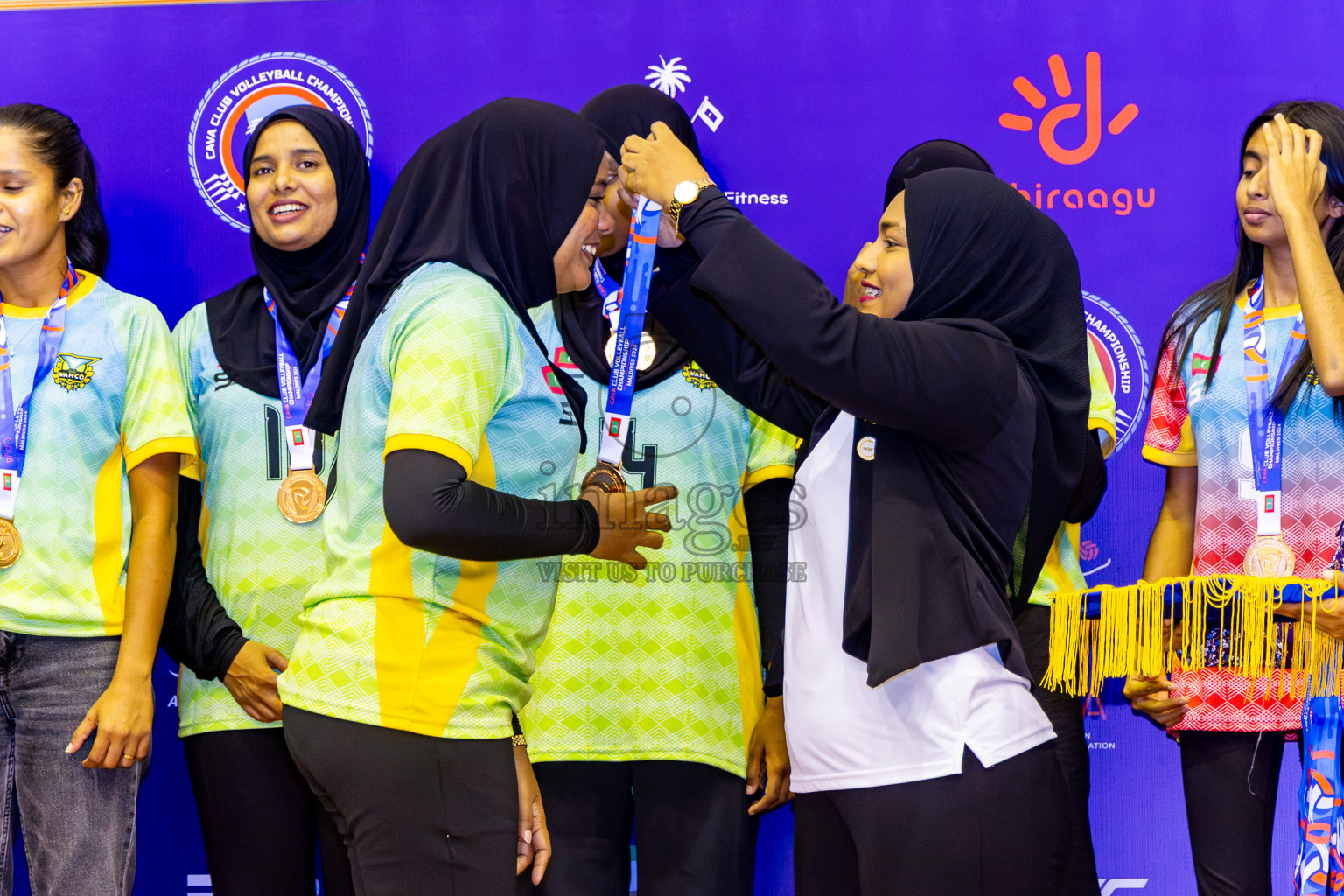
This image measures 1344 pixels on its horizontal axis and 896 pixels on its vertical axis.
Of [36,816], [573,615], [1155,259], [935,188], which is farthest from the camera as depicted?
[1155,259]

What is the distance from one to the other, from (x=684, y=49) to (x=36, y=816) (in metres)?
2.24

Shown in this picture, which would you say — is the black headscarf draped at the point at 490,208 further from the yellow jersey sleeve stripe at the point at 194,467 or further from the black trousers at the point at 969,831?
the yellow jersey sleeve stripe at the point at 194,467

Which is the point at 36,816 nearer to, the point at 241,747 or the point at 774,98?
the point at 241,747

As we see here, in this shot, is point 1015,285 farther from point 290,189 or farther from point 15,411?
point 15,411

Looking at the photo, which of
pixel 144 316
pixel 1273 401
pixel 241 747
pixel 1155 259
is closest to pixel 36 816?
pixel 241 747

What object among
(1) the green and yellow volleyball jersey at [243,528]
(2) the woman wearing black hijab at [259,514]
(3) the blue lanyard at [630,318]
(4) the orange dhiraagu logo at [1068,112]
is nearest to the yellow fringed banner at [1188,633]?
(3) the blue lanyard at [630,318]

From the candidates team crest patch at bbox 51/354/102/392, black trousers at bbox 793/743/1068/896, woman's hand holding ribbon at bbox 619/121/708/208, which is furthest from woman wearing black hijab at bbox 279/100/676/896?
team crest patch at bbox 51/354/102/392

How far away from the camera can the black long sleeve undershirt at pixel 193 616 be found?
2.48 meters

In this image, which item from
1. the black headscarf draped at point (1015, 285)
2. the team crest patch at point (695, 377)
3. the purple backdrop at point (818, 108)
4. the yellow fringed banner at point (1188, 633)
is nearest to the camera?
the black headscarf draped at point (1015, 285)

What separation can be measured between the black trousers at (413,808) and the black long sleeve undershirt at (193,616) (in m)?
0.99

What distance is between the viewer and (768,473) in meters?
2.49

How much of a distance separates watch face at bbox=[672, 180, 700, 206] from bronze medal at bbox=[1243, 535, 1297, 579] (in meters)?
1.42

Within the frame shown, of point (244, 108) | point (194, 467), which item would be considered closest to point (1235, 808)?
point (194, 467)

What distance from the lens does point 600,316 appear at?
2578mm
